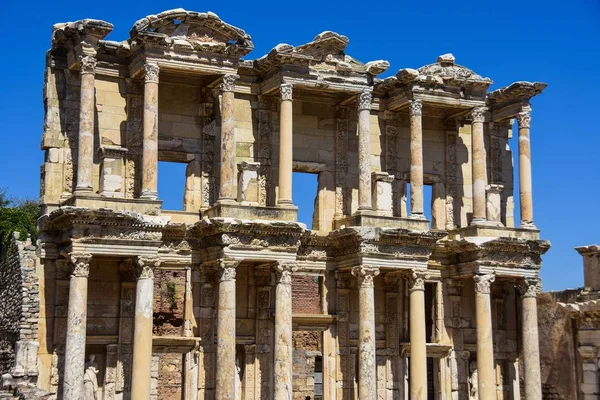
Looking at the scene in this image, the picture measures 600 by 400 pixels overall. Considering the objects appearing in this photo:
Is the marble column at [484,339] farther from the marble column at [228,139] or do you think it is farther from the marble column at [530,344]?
the marble column at [228,139]

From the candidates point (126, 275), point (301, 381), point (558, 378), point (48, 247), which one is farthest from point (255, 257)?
point (558, 378)

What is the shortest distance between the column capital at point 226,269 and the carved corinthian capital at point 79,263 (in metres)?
2.97

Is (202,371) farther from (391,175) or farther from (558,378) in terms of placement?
(558,378)

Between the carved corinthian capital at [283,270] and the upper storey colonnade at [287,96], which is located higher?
the upper storey colonnade at [287,96]

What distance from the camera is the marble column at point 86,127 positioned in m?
20.8

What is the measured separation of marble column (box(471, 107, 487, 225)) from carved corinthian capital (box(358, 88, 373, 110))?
3211 mm

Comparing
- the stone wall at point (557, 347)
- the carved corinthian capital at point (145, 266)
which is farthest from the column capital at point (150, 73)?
the stone wall at point (557, 347)

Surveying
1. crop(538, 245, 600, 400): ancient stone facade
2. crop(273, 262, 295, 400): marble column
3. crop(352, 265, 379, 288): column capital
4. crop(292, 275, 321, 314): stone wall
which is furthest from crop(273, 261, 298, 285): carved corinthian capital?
crop(538, 245, 600, 400): ancient stone facade

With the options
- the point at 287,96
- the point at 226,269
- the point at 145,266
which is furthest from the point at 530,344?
the point at 145,266

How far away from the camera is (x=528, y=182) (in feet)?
84.1

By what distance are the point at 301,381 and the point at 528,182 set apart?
8.91m

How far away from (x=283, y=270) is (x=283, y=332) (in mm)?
1415

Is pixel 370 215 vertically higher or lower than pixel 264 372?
higher

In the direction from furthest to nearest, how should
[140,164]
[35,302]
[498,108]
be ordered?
[498,108]
[140,164]
[35,302]
